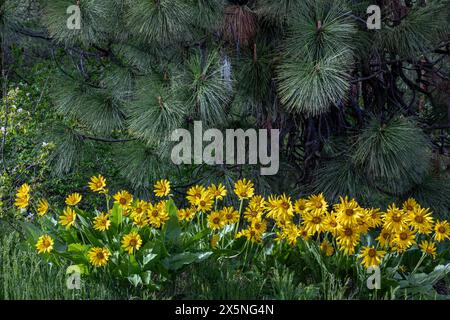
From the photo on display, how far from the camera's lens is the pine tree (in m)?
4.25

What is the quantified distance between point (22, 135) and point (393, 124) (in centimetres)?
266

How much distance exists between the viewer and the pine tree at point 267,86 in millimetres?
4254

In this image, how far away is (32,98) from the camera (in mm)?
6547

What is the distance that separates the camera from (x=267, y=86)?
466cm

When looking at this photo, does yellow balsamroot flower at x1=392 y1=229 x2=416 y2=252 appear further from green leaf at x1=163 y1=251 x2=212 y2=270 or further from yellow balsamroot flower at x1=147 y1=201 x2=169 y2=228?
yellow balsamroot flower at x1=147 y1=201 x2=169 y2=228

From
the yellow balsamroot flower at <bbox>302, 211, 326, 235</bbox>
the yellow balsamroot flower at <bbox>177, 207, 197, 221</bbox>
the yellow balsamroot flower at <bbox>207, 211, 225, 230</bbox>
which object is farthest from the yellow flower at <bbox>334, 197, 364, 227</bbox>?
the yellow balsamroot flower at <bbox>177, 207, 197, 221</bbox>

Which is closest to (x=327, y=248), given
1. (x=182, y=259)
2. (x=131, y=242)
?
(x=182, y=259)

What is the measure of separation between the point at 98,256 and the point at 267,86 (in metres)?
1.79

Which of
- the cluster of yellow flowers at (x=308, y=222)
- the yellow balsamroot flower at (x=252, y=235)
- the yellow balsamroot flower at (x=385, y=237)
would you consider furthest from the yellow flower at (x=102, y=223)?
the yellow balsamroot flower at (x=385, y=237)

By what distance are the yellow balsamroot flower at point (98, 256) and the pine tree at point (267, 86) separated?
110 centimetres

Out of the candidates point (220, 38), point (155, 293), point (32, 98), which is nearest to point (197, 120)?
point (220, 38)

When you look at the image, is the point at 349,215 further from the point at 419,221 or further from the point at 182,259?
the point at 182,259

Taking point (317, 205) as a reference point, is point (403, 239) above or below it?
below
